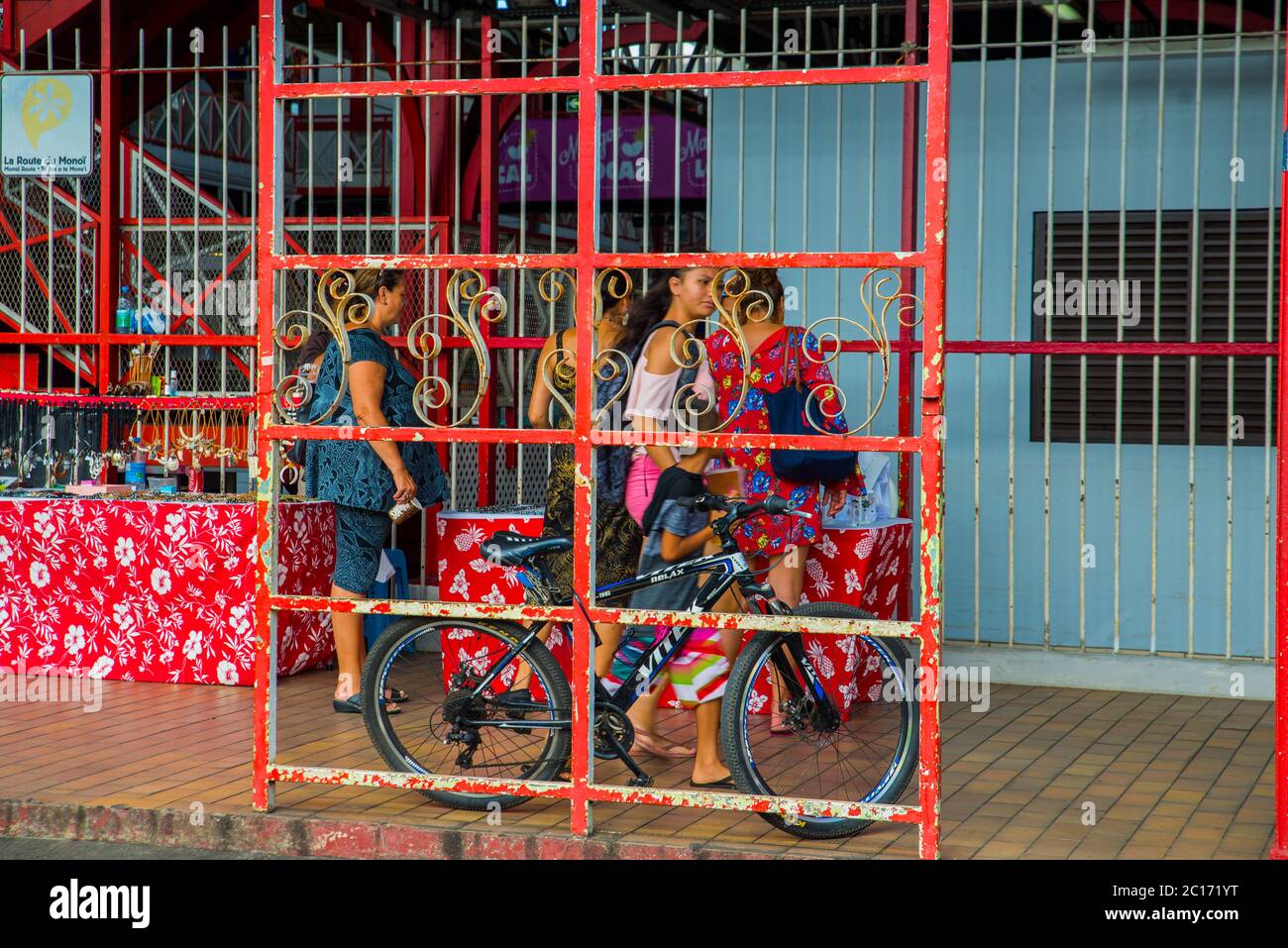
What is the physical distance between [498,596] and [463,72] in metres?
3.28

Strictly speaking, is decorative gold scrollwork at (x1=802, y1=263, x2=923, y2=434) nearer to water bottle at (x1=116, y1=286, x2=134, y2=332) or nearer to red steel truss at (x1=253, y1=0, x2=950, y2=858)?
red steel truss at (x1=253, y1=0, x2=950, y2=858)

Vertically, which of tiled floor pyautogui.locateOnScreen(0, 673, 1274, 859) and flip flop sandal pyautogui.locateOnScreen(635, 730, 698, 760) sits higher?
flip flop sandal pyautogui.locateOnScreen(635, 730, 698, 760)

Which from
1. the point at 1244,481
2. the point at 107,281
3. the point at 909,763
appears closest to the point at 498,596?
the point at 909,763

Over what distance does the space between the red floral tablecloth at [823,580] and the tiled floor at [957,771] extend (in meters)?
0.44

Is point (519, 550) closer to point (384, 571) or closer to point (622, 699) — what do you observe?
point (622, 699)

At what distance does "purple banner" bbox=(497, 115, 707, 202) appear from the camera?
11305 mm

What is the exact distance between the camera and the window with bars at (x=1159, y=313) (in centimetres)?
775

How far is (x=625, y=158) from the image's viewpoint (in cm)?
1175

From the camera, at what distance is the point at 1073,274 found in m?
8.03

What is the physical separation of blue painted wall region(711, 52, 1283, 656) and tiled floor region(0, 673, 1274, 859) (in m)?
0.56

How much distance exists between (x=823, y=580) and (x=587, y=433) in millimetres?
2183

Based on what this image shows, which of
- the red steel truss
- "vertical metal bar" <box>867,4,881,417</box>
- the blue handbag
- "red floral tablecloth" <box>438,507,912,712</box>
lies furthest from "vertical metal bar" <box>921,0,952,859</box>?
"vertical metal bar" <box>867,4,881,417</box>
